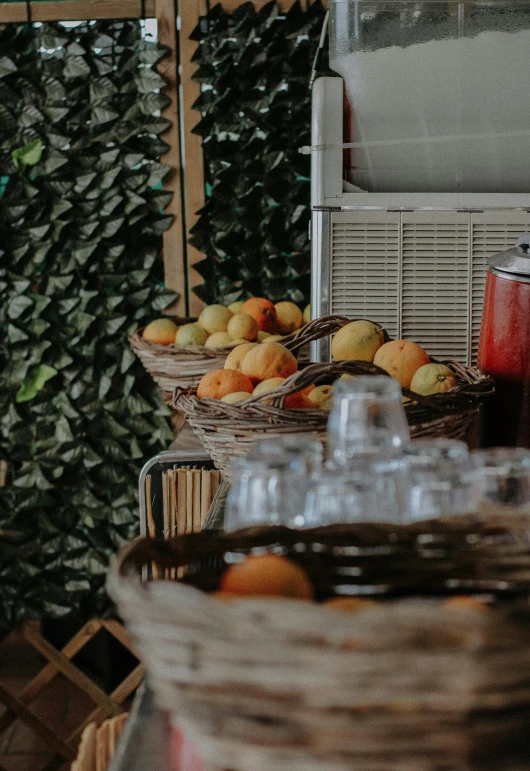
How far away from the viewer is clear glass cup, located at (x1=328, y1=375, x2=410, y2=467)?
74 cm

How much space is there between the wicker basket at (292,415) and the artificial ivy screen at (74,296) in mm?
1262

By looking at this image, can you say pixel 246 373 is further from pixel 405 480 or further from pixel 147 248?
pixel 147 248

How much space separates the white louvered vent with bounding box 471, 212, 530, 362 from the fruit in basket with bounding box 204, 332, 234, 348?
575mm

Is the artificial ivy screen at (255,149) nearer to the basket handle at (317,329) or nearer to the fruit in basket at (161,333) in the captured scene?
the fruit in basket at (161,333)

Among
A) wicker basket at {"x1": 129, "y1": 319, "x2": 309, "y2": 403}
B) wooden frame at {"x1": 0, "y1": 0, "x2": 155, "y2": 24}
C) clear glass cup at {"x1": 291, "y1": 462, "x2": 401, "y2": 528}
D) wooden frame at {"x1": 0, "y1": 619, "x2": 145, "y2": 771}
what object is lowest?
wooden frame at {"x1": 0, "y1": 619, "x2": 145, "y2": 771}

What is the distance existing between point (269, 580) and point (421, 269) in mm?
1078

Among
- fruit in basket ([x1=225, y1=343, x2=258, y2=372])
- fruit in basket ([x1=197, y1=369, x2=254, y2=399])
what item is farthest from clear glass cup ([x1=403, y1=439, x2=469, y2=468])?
fruit in basket ([x1=225, y1=343, x2=258, y2=372])

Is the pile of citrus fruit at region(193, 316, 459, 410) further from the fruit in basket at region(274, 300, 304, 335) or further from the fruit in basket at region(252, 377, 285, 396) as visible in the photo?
the fruit in basket at region(274, 300, 304, 335)

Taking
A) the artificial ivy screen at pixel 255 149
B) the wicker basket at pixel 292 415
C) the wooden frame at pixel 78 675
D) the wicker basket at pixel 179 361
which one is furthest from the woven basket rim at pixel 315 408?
the wooden frame at pixel 78 675

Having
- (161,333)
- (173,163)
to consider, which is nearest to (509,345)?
(161,333)

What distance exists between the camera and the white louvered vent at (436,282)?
60.1 inches

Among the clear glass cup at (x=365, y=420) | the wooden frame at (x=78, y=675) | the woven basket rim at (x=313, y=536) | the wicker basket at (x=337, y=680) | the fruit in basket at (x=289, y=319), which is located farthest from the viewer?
the wooden frame at (x=78, y=675)

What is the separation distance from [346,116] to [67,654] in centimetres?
167

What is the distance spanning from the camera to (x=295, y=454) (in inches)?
24.9
